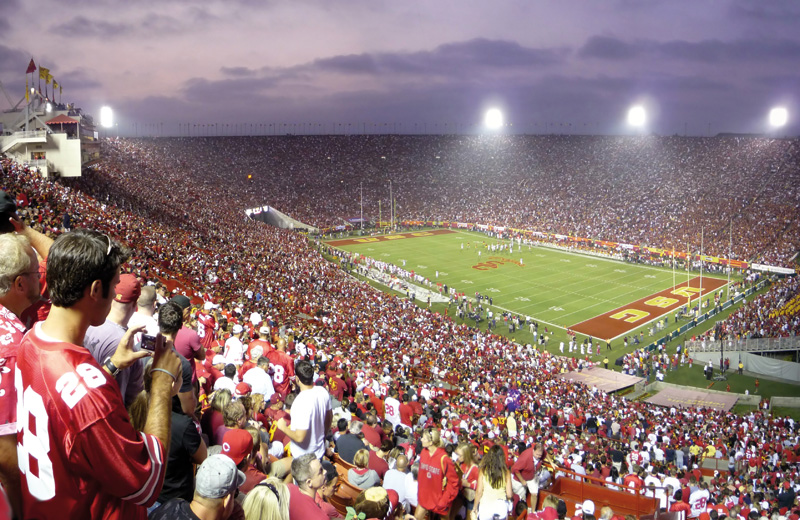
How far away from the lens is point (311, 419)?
A: 19.1ft

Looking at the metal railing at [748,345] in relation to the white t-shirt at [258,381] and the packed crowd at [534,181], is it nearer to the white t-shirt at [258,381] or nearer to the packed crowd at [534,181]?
the packed crowd at [534,181]

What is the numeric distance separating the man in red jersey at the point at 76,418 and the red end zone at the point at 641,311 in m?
32.2

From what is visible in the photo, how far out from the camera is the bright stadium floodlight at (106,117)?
61.2 meters

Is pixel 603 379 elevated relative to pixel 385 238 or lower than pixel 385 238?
lower

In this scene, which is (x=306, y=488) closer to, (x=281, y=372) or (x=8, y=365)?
(x=8, y=365)

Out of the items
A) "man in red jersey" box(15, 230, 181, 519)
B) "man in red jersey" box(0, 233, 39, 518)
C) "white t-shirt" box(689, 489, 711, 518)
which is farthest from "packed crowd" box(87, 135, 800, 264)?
"man in red jersey" box(15, 230, 181, 519)

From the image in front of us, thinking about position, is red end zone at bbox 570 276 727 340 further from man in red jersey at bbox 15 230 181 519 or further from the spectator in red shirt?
man in red jersey at bbox 15 230 181 519

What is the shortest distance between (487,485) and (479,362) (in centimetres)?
1904

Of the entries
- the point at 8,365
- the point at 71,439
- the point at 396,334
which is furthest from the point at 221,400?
the point at 396,334

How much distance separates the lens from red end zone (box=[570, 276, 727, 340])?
33106mm

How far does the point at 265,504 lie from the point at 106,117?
67.7 metres

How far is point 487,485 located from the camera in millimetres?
5758

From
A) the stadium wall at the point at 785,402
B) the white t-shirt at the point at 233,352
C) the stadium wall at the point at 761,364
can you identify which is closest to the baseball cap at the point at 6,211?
the white t-shirt at the point at 233,352

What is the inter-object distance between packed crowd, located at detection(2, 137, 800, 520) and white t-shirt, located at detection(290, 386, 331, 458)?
0.02 metres
